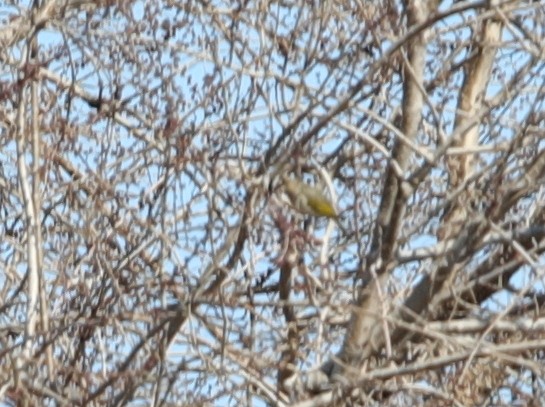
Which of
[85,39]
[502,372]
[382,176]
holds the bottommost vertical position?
[502,372]

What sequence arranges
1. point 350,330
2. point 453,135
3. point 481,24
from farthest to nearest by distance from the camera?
point 481,24 < point 350,330 < point 453,135

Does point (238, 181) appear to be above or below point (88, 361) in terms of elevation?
above

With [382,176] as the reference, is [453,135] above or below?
below

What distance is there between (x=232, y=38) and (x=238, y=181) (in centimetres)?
90

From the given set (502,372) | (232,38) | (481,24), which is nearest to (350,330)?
(502,372)

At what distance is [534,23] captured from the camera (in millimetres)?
7914

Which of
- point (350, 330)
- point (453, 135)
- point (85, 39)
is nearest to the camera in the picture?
point (453, 135)

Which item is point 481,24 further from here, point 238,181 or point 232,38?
point 238,181

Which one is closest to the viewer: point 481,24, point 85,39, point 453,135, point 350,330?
point 453,135

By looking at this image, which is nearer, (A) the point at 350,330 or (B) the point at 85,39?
(A) the point at 350,330

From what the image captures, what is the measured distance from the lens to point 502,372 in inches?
296

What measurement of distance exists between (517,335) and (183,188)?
4.86ft

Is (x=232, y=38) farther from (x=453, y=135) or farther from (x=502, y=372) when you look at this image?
(x=502, y=372)

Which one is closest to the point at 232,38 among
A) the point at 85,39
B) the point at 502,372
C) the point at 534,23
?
the point at 85,39
